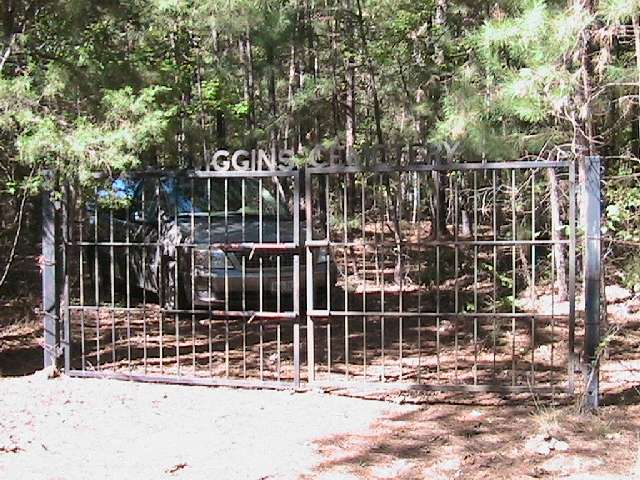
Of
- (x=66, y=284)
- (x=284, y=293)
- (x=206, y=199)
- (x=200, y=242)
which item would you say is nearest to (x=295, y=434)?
(x=66, y=284)

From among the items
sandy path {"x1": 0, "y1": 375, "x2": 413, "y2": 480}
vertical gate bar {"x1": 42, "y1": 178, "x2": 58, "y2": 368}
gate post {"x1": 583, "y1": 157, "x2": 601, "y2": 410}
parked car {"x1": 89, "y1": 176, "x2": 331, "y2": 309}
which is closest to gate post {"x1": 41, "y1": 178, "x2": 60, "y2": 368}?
vertical gate bar {"x1": 42, "y1": 178, "x2": 58, "y2": 368}

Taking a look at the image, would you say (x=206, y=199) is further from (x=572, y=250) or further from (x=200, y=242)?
(x=572, y=250)

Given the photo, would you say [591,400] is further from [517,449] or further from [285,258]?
[285,258]

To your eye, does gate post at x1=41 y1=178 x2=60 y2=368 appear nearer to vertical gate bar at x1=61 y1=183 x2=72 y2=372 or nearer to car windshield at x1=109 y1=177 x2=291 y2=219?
vertical gate bar at x1=61 y1=183 x2=72 y2=372

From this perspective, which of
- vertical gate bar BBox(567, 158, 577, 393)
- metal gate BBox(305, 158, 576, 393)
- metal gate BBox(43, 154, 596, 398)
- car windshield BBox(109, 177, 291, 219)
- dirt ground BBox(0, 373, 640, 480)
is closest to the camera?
dirt ground BBox(0, 373, 640, 480)

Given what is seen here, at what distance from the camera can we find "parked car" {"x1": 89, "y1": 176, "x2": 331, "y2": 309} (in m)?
7.18

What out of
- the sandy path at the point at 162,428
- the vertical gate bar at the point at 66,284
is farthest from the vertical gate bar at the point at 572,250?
the vertical gate bar at the point at 66,284

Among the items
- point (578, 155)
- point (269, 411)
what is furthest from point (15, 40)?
point (578, 155)

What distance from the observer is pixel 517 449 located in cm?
473

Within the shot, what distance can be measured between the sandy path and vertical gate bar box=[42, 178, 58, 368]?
0.28m

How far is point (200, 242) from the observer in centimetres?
785

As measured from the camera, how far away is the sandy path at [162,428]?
4441 millimetres

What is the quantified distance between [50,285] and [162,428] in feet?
6.34

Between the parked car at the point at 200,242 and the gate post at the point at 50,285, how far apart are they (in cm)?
49
